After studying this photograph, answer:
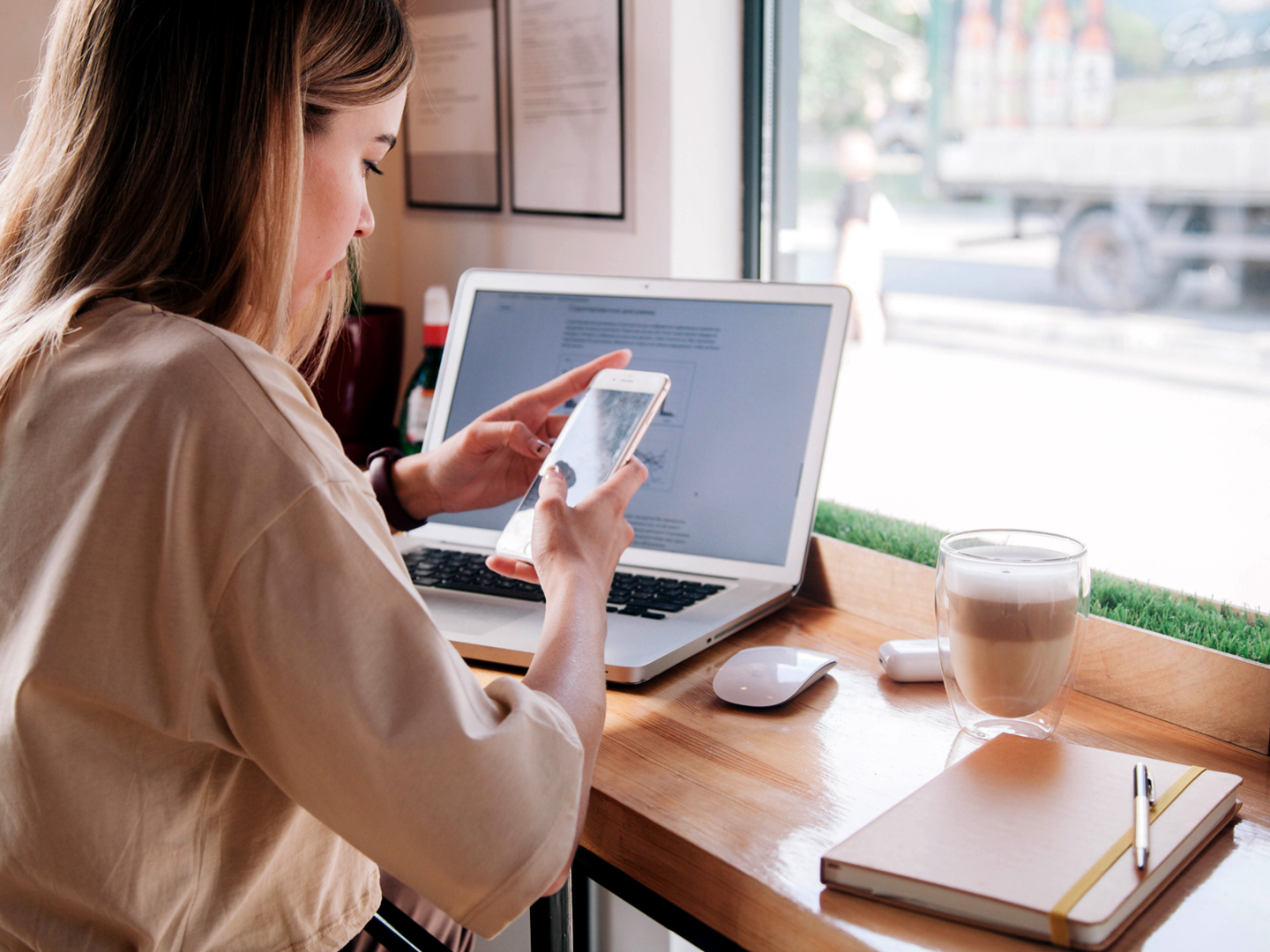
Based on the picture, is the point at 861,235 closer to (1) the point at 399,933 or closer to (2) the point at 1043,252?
(1) the point at 399,933

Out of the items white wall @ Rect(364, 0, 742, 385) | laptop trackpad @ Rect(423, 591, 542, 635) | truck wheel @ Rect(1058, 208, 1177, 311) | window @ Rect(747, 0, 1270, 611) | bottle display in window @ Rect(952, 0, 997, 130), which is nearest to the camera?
laptop trackpad @ Rect(423, 591, 542, 635)

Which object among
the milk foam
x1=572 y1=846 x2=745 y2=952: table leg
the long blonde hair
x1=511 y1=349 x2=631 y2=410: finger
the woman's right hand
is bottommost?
x1=572 y1=846 x2=745 y2=952: table leg

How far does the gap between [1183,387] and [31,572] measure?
8.76 feet

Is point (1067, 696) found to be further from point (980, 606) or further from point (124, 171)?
point (124, 171)

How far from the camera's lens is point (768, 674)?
31.9 inches

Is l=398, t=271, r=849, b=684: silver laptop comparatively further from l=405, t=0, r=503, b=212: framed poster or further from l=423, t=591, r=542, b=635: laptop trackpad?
l=405, t=0, r=503, b=212: framed poster

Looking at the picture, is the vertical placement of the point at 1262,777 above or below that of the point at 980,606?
below

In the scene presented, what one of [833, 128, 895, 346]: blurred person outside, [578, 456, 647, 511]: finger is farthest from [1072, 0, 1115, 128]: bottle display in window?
[578, 456, 647, 511]: finger

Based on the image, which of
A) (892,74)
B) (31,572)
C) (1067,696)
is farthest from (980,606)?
(892,74)

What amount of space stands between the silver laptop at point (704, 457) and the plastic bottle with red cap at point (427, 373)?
14.2 inches

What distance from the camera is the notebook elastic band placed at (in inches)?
19.9

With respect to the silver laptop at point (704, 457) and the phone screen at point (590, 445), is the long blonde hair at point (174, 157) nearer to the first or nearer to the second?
the phone screen at point (590, 445)

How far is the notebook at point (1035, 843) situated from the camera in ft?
1.69

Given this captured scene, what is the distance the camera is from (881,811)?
0.63 metres
